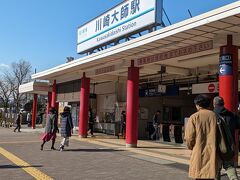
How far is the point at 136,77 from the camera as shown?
17047mm

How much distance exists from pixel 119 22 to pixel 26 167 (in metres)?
10.5

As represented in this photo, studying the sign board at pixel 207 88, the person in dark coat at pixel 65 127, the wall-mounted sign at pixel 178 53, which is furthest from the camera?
the sign board at pixel 207 88

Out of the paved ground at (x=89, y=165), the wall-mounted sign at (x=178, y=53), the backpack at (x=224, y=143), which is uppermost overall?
the wall-mounted sign at (x=178, y=53)

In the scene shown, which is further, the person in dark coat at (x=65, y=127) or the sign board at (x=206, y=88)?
the sign board at (x=206, y=88)

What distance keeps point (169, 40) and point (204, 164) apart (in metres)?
7.77

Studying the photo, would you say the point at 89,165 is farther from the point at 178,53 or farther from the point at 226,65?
the point at 178,53

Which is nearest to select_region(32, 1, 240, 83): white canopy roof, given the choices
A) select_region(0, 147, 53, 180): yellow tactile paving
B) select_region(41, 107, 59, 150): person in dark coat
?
select_region(41, 107, 59, 150): person in dark coat

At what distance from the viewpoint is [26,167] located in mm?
10516

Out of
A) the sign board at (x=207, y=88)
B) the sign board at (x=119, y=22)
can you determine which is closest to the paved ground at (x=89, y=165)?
the sign board at (x=207, y=88)

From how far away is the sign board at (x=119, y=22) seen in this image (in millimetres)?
16609

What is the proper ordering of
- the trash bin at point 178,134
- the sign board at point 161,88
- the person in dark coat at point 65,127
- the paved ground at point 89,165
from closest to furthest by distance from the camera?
the paved ground at point 89,165, the person in dark coat at point 65,127, the trash bin at point 178,134, the sign board at point 161,88

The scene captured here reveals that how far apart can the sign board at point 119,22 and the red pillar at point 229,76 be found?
17.2 ft

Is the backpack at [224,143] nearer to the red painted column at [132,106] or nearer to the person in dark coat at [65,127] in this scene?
the person in dark coat at [65,127]

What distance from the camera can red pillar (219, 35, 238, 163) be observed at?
11.3 metres
